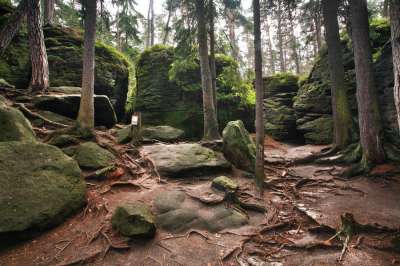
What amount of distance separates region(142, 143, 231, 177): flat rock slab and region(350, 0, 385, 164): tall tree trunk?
17.0 ft

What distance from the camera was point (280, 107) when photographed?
18266mm

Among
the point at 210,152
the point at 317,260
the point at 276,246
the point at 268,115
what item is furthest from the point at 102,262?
the point at 268,115

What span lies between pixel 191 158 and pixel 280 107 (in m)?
11.9

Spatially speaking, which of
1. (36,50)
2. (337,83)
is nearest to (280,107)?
(337,83)

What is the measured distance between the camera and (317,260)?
14.6ft

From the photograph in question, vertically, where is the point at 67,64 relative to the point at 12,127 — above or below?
above

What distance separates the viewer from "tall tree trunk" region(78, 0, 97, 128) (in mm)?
9156

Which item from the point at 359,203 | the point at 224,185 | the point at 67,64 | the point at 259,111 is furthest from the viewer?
the point at 67,64

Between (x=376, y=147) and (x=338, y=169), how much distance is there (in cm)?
153

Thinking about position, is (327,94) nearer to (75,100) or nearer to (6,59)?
(75,100)

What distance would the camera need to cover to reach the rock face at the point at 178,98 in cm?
1537

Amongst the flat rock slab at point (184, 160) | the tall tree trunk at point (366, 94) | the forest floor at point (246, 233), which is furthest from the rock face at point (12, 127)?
the tall tree trunk at point (366, 94)

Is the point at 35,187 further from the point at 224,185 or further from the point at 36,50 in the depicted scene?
the point at 36,50

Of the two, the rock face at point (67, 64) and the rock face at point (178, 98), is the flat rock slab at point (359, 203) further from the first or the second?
the rock face at point (67, 64)
